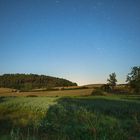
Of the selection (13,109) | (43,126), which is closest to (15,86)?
(13,109)

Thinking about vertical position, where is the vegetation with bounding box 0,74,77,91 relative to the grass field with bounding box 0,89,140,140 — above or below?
above

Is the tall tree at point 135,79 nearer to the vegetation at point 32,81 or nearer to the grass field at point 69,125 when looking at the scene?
the vegetation at point 32,81

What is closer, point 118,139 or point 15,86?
point 118,139

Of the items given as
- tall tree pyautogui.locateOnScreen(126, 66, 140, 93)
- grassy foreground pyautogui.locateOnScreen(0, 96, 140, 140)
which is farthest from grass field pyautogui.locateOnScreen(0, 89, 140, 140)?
tall tree pyautogui.locateOnScreen(126, 66, 140, 93)

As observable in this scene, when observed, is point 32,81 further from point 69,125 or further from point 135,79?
point 69,125

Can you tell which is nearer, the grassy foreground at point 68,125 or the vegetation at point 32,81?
the grassy foreground at point 68,125

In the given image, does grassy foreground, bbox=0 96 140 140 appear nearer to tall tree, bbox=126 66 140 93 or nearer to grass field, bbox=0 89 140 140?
grass field, bbox=0 89 140 140

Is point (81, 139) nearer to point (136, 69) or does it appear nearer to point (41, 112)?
point (41, 112)

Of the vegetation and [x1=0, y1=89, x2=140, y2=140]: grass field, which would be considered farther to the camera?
the vegetation

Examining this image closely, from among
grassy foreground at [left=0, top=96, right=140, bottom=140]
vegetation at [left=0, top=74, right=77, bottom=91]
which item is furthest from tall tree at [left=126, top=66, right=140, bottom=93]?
grassy foreground at [left=0, top=96, right=140, bottom=140]

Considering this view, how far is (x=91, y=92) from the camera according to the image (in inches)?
3270

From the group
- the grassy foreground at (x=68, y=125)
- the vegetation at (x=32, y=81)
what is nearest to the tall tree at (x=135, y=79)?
the vegetation at (x=32, y=81)

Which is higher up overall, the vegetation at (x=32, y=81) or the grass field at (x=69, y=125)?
the vegetation at (x=32, y=81)

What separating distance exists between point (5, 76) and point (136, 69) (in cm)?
6409
